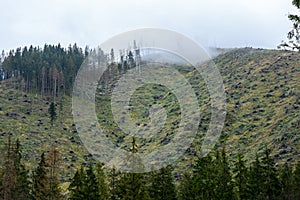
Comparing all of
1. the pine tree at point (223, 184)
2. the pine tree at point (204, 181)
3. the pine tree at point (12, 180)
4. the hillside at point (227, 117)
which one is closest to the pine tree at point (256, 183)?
the pine tree at point (223, 184)

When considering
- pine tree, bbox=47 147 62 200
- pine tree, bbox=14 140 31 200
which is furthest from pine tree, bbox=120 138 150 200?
pine tree, bbox=14 140 31 200

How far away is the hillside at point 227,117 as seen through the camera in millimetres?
103875

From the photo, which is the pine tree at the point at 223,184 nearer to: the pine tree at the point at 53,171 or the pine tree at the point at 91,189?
the pine tree at the point at 91,189

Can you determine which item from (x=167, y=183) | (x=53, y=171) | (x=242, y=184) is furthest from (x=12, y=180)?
(x=242, y=184)

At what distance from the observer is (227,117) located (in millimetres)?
126375

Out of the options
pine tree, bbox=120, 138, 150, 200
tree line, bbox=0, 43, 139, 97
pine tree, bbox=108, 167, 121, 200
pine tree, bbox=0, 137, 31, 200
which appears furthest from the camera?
tree line, bbox=0, 43, 139, 97

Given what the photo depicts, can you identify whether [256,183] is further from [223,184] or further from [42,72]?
[42,72]

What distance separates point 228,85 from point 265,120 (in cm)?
4826

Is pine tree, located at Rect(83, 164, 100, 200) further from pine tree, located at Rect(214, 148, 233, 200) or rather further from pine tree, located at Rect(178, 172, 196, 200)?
pine tree, located at Rect(214, 148, 233, 200)

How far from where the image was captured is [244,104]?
443ft

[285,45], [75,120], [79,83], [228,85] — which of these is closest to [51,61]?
[79,83]

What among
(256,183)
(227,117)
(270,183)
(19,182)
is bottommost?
(270,183)

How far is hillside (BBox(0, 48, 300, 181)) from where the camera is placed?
10388 cm

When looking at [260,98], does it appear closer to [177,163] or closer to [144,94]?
[177,163]
